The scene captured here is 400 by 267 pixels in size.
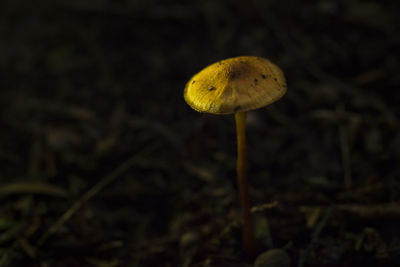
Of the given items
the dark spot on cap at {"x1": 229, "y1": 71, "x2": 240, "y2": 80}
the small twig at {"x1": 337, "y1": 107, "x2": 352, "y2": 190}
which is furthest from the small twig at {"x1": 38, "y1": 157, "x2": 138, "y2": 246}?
the small twig at {"x1": 337, "y1": 107, "x2": 352, "y2": 190}

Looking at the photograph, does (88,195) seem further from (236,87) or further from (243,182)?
(236,87)

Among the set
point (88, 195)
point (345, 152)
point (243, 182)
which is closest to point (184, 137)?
point (88, 195)

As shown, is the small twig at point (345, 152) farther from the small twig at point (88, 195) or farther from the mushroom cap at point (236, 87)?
the small twig at point (88, 195)

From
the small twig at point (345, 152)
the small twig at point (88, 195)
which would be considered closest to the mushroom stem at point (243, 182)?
the small twig at point (345, 152)

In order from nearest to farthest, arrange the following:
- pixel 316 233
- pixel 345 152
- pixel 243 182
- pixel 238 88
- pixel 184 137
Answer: pixel 238 88 < pixel 243 182 < pixel 316 233 < pixel 345 152 < pixel 184 137

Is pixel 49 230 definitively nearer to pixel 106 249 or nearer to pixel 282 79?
pixel 106 249

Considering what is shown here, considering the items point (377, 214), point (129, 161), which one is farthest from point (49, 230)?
point (377, 214)
